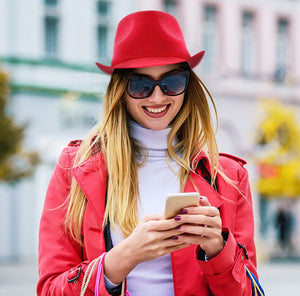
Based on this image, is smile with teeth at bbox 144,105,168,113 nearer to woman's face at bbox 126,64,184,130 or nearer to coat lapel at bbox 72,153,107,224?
woman's face at bbox 126,64,184,130

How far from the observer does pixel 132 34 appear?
7.72 ft

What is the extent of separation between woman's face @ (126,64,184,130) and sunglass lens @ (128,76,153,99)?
0.02 metres

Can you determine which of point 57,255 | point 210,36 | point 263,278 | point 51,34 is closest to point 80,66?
point 51,34

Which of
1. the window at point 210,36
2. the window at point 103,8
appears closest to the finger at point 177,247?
the window at point 103,8

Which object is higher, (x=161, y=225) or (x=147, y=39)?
Answer: (x=147, y=39)

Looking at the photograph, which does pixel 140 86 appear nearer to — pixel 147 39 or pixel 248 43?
pixel 147 39

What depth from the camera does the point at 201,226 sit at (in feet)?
6.48

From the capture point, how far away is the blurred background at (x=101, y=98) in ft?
57.2

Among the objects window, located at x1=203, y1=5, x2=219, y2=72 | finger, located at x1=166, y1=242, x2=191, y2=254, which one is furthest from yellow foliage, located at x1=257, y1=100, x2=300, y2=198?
finger, located at x1=166, y1=242, x2=191, y2=254

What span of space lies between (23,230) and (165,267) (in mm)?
16161

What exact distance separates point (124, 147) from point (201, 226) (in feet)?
1.69

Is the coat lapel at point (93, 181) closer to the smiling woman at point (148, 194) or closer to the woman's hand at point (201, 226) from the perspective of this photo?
the smiling woman at point (148, 194)

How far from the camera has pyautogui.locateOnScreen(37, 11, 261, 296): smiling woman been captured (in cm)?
203

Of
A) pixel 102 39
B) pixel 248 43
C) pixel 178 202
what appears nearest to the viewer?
pixel 178 202
